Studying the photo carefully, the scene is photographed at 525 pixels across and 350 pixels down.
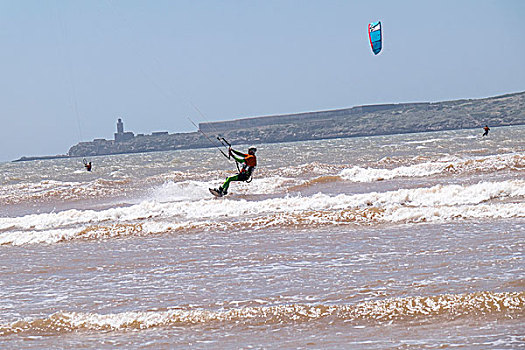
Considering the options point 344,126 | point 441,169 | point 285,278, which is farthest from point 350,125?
point 285,278

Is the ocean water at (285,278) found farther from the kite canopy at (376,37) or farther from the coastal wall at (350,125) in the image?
the coastal wall at (350,125)

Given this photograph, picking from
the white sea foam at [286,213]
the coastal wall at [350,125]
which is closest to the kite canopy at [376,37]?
the white sea foam at [286,213]

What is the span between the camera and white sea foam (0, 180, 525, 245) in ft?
40.3

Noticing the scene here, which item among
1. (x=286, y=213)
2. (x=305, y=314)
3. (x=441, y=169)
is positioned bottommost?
(x=305, y=314)

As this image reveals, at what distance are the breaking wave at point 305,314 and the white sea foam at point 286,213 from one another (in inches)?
213

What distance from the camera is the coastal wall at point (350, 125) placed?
128125 millimetres

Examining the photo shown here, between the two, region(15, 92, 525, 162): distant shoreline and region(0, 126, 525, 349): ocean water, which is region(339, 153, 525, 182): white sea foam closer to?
region(0, 126, 525, 349): ocean water

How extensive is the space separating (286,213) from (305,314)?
7075 mm

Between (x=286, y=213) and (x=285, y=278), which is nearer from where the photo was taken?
(x=285, y=278)

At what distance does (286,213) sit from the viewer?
532 inches

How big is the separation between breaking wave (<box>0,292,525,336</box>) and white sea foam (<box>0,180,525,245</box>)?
5.42 meters

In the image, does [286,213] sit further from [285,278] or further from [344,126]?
[344,126]

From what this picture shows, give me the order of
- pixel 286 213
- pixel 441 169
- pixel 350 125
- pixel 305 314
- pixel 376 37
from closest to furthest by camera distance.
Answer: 1. pixel 305 314
2. pixel 286 213
3. pixel 376 37
4. pixel 441 169
5. pixel 350 125

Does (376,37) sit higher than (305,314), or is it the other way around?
(376,37)
